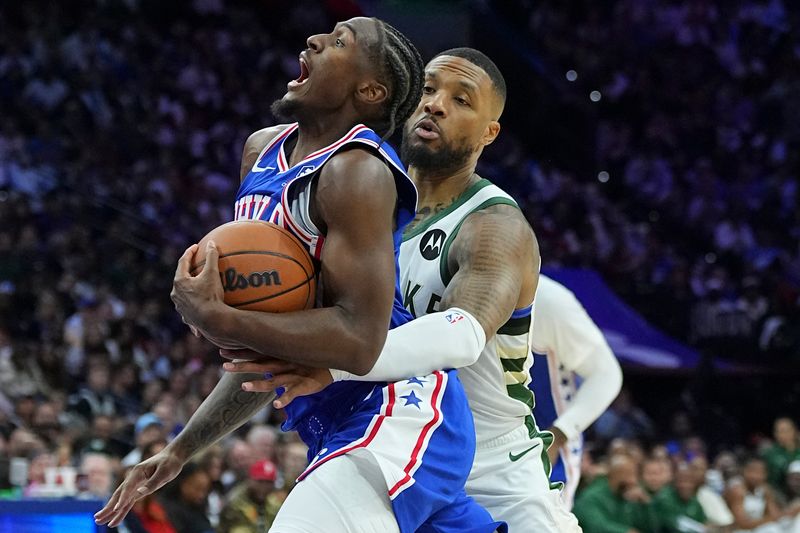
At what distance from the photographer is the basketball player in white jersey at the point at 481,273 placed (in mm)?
3623

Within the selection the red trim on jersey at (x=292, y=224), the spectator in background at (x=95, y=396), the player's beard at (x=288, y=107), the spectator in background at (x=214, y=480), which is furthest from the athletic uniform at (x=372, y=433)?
the spectator in background at (x=95, y=396)

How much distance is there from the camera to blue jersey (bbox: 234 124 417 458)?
10.1 ft

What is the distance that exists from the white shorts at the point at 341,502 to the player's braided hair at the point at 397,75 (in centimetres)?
86

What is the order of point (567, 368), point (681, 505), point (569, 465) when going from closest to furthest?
point (569, 465) → point (567, 368) → point (681, 505)

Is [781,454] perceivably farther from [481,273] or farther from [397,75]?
[397,75]

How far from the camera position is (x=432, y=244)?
12.8ft

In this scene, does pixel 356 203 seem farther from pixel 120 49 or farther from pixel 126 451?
pixel 120 49

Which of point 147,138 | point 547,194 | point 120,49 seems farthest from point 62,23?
point 547,194

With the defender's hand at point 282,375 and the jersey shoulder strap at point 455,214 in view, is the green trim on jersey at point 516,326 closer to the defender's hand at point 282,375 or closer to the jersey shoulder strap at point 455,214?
the jersey shoulder strap at point 455,214

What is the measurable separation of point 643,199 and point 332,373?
1525 cm

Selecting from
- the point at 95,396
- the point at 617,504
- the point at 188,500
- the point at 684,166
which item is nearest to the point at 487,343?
the point at 188,500

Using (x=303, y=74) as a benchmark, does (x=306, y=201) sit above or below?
below

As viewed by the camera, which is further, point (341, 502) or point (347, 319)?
point (341, 502)

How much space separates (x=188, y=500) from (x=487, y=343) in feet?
12.1
